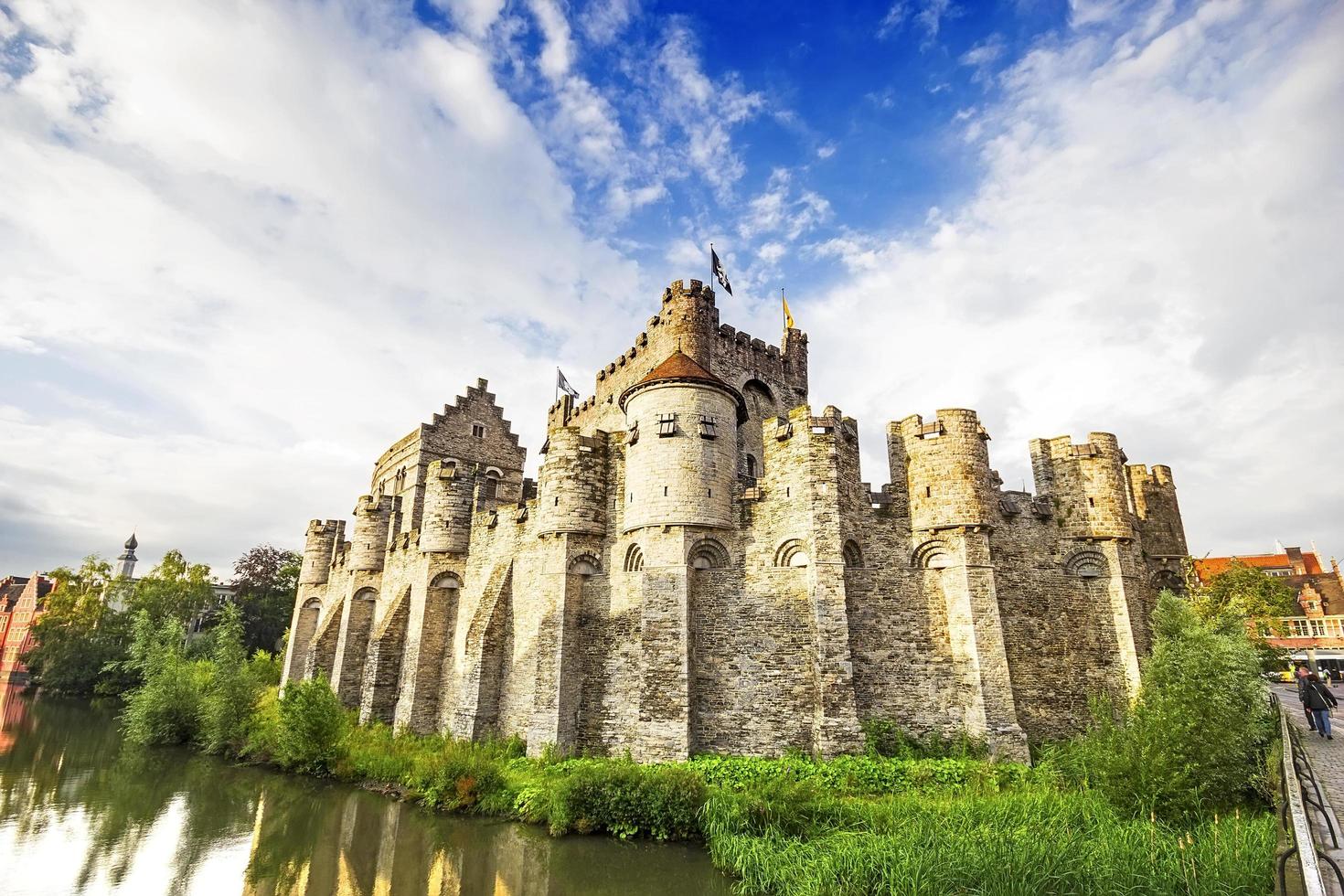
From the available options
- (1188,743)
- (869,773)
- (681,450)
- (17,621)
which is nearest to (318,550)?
(681,450)

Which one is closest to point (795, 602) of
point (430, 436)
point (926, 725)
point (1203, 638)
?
point (926, 725)

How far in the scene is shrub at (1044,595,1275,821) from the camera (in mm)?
11766

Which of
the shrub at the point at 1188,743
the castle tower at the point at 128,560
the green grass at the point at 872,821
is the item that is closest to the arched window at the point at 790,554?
the green grass at the point at 872,821

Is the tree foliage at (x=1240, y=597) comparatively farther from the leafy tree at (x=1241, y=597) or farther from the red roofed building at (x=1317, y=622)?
the red roofed building at (x=1317, y=622)

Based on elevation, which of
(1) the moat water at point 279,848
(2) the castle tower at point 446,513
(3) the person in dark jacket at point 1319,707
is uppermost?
(2) the castle tower at point 446,513

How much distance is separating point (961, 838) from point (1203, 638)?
900 centimetres

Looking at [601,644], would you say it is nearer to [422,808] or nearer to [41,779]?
[422,808]

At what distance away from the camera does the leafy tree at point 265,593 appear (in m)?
53.1

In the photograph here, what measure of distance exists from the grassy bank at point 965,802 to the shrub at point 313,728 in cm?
242

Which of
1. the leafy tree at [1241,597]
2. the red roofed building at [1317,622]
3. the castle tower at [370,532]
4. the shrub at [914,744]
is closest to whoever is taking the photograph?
the shrub at [914,744]

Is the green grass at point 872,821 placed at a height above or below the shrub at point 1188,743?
below

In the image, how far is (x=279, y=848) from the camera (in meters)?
15.7

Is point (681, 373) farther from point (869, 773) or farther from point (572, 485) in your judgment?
point (869, 773)

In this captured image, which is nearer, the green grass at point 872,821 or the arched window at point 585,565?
the green grass at point 872,821
